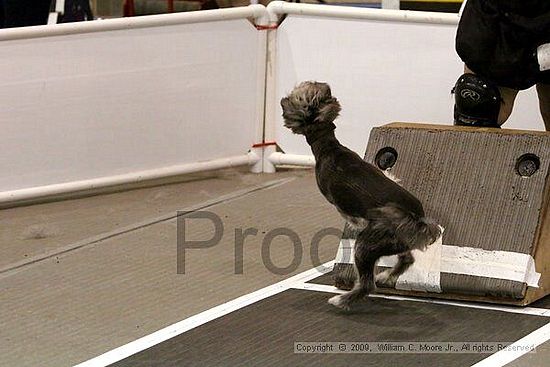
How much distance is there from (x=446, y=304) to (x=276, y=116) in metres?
2.60

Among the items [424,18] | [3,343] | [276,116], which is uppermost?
[424,18]

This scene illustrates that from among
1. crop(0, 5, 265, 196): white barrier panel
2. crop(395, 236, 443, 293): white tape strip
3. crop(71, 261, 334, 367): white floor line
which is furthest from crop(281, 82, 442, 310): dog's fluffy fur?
crop(0, 5, 265, 196): white barrier panel

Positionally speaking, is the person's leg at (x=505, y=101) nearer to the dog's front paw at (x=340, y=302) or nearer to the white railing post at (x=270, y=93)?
the dog's front paw at (x=340, y=302)

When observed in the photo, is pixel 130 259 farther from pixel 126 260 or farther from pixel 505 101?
pixel 505 101

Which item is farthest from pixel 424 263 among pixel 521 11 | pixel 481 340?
pixel 521 11

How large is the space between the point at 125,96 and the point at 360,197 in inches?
93.7

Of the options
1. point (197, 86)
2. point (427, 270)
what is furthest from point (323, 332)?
point (197, 86)

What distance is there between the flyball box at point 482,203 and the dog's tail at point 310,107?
1.93ft

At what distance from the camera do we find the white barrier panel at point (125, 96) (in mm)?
5863

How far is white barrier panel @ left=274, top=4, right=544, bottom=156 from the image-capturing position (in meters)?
6.33

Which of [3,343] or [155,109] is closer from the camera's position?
[3,343]

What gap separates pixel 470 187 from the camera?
4.55 m

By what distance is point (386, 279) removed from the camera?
440 centimetres

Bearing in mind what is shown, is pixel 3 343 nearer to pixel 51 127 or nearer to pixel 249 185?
pixel 51 127
